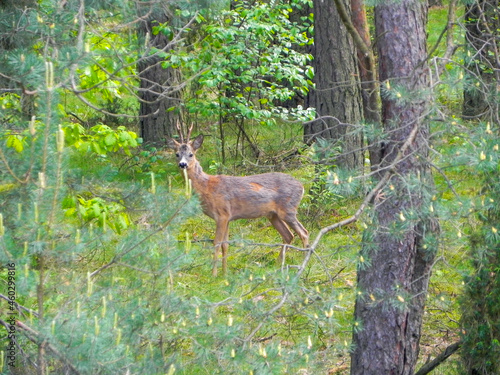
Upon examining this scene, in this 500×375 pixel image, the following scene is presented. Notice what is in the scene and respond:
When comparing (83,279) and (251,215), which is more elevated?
(83,279)

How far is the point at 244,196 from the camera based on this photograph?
1087 centimetres

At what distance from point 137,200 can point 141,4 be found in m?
1.55

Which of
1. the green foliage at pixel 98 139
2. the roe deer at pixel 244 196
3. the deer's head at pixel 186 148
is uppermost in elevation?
the green foliage at pixel 98 139

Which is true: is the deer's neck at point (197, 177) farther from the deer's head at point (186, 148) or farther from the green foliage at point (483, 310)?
the green foliage at point (483, 310)

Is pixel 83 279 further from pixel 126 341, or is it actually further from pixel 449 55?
pixel 449 55

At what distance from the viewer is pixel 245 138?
14578 mm

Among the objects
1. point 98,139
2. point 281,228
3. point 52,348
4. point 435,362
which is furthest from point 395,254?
point 281,228

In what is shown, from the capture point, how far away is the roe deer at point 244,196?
10805mm

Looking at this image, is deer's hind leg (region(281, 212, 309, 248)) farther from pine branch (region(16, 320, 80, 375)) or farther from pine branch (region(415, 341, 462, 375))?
pine branch (region(16, 320, 80, 375))

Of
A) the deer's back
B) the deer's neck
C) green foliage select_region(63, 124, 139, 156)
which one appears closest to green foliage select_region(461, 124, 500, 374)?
green foliage select_region(63, 124, 139, 156)

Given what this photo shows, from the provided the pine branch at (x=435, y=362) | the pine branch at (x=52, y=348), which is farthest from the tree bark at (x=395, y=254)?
the pine branch at (x=52, y=348)

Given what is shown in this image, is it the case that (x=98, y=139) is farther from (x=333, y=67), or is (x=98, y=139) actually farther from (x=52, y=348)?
(x=333, y=67)

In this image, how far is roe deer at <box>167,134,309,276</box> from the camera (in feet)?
35.4

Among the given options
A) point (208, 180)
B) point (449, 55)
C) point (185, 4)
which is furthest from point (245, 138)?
point (449, 55)
